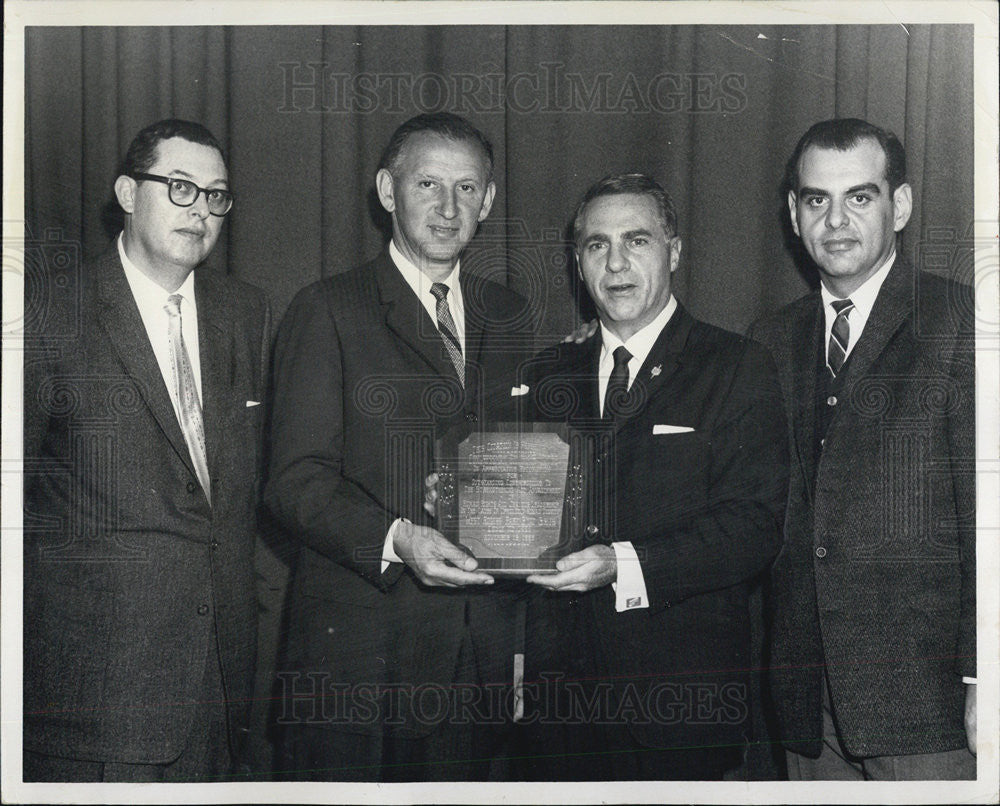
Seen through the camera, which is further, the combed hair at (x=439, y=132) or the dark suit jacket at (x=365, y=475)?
the combed hair at (x=439, y=132)

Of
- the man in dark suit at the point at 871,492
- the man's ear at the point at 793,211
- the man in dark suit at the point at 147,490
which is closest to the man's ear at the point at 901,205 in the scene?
the man in dark suit at the point at 871,492

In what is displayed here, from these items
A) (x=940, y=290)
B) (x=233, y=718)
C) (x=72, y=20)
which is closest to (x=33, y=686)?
(x=233, y=718)

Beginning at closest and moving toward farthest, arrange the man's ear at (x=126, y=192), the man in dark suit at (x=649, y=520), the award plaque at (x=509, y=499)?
the award plaque at (x=509, y=499)
the man in dark suit at (x=649, y=520)
the man's ear at (x=126, y=192)

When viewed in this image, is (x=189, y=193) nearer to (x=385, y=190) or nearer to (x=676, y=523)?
(x=385, y=190)

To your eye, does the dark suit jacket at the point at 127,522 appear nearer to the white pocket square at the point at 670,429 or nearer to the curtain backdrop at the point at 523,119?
the curtain backdrop at the point at 523,119

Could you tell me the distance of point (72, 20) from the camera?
3.03m

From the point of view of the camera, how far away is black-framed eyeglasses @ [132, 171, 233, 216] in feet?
9.62

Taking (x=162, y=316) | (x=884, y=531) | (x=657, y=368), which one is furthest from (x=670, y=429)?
(x=162, y=316)

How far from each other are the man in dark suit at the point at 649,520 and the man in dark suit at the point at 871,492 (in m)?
0.12

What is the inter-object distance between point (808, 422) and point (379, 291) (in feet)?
4.03

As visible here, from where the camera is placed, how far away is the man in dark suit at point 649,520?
111 inches

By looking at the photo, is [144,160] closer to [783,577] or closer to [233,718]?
[233,718]

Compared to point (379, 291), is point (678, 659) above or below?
below

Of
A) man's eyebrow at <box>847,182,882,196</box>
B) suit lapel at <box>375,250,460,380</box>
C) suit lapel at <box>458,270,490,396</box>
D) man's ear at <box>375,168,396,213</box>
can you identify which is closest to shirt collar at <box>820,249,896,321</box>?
man's eyebrow at <box>847,182,882,196</box>
